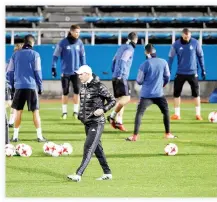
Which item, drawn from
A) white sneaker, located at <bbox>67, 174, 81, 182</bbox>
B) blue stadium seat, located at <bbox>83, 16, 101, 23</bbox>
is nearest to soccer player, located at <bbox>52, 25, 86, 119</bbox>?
white sneaker, located at <bbox>67, 174, 81, 182</bbox>

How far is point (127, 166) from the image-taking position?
1318 centimetres

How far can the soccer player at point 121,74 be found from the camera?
17.1 m

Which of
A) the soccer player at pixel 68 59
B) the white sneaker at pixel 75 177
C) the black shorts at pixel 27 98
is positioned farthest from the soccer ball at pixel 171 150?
the soccer player at pixel 68 59

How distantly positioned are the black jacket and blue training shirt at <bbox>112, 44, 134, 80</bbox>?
5545mm

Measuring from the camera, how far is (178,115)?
2011cm

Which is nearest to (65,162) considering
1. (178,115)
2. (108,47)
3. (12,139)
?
(12,139)

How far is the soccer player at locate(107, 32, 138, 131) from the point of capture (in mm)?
17094

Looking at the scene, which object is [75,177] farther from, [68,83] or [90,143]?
[68,83]

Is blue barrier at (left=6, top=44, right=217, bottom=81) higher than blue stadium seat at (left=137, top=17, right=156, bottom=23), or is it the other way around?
blue stadium seat at (left=137, top=17, right=156, bottom=23)

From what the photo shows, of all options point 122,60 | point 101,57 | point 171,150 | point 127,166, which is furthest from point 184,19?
point 127,166

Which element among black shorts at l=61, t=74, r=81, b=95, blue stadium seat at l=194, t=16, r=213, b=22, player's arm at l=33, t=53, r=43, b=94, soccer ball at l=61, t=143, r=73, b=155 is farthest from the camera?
blue stadium seat at l=194, t=16, r=213, b=22

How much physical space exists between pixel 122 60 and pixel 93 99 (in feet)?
18.8

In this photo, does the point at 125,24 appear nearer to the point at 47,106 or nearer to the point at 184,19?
the point at 184,19

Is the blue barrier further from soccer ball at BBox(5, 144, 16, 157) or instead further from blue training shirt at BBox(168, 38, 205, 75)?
soccer ball at BBox(5, 144, 16, 157)
